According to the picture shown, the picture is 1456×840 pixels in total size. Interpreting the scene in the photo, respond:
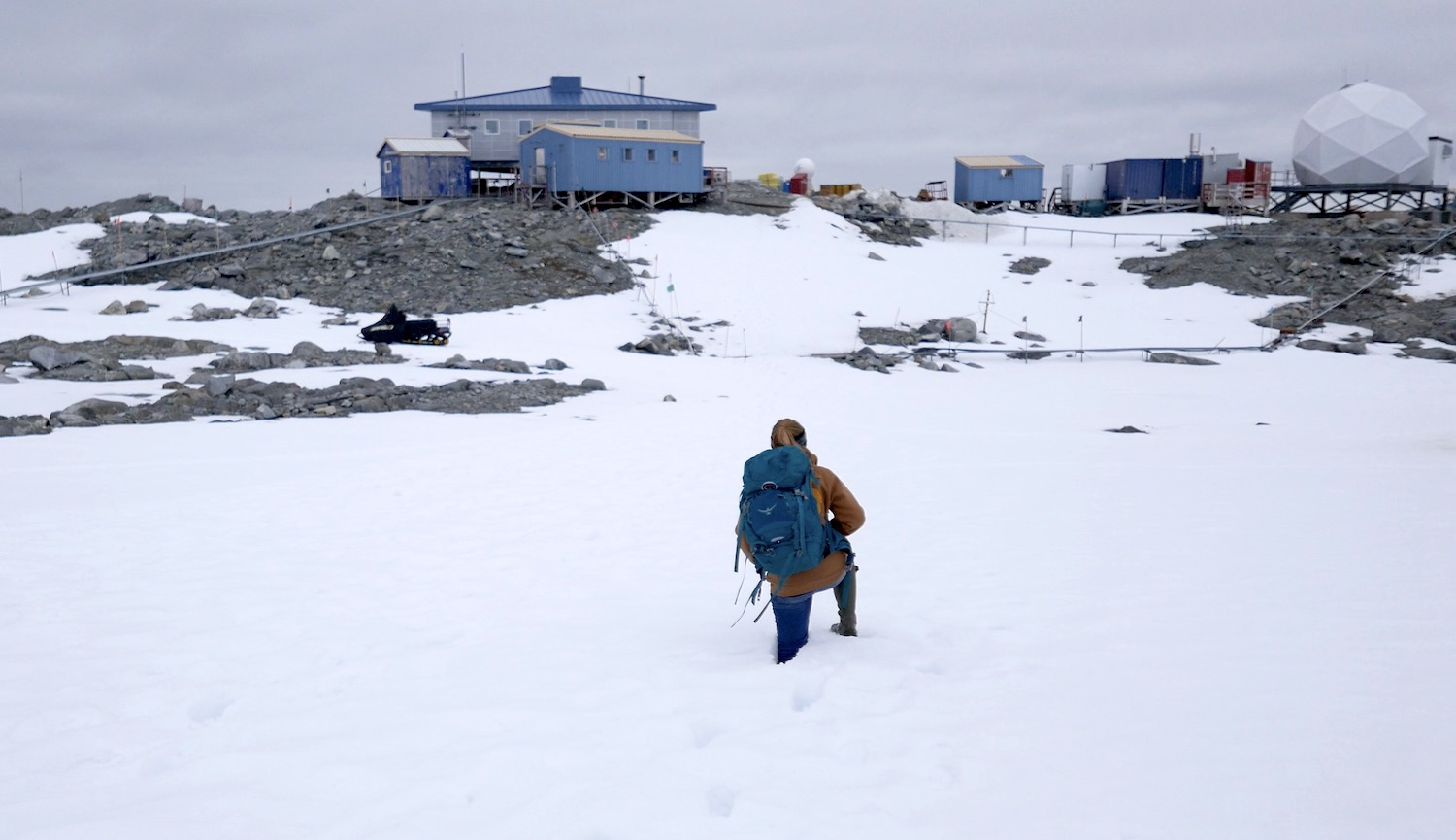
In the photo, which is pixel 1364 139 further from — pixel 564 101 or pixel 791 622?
pixel 791 622

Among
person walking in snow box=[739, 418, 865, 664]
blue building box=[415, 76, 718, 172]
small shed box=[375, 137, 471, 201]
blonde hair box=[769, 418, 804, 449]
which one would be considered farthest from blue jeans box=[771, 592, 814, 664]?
blue building box=[415, 76, 718, 172]

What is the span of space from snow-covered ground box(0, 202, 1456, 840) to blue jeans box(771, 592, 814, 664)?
133 mm

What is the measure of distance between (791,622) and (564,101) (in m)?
45.0

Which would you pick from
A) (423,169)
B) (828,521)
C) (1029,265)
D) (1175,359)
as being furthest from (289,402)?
(1029,265)

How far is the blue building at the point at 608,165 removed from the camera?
40438 millimetres

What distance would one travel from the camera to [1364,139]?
44.0m

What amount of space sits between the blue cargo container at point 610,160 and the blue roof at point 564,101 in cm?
422

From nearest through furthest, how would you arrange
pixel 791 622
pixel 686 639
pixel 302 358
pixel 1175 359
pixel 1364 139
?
pixel 791 622
pixel 686 639
pixel 302 358
pixel 1175 359
pixel 1364 139

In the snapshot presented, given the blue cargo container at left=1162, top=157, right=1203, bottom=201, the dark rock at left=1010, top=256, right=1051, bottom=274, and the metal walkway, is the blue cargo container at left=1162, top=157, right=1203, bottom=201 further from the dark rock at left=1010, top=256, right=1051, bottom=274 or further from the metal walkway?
the metal walkway

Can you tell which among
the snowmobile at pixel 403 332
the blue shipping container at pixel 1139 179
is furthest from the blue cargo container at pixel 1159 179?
the snowmobile at pixel 403 332

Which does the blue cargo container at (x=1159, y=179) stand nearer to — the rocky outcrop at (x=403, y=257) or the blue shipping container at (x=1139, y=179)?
the blue shipping container at (x=1139, y=179)

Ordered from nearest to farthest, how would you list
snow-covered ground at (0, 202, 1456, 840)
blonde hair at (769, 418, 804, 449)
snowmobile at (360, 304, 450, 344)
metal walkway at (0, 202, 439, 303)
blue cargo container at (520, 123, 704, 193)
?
snow-covered ground at (0, 202, 1456, 840) → blonde hair at (769, 418, 804, 449) → snowmobile at (360, 304, 450, 344) → metal walkway at (0, 202, 439, 303) → blue cargo container at (520, 123, 704, 193)

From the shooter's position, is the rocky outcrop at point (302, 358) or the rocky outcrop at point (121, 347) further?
the rocky outcrop at point (121, 347)

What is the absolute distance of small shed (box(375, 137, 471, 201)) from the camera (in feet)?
138
